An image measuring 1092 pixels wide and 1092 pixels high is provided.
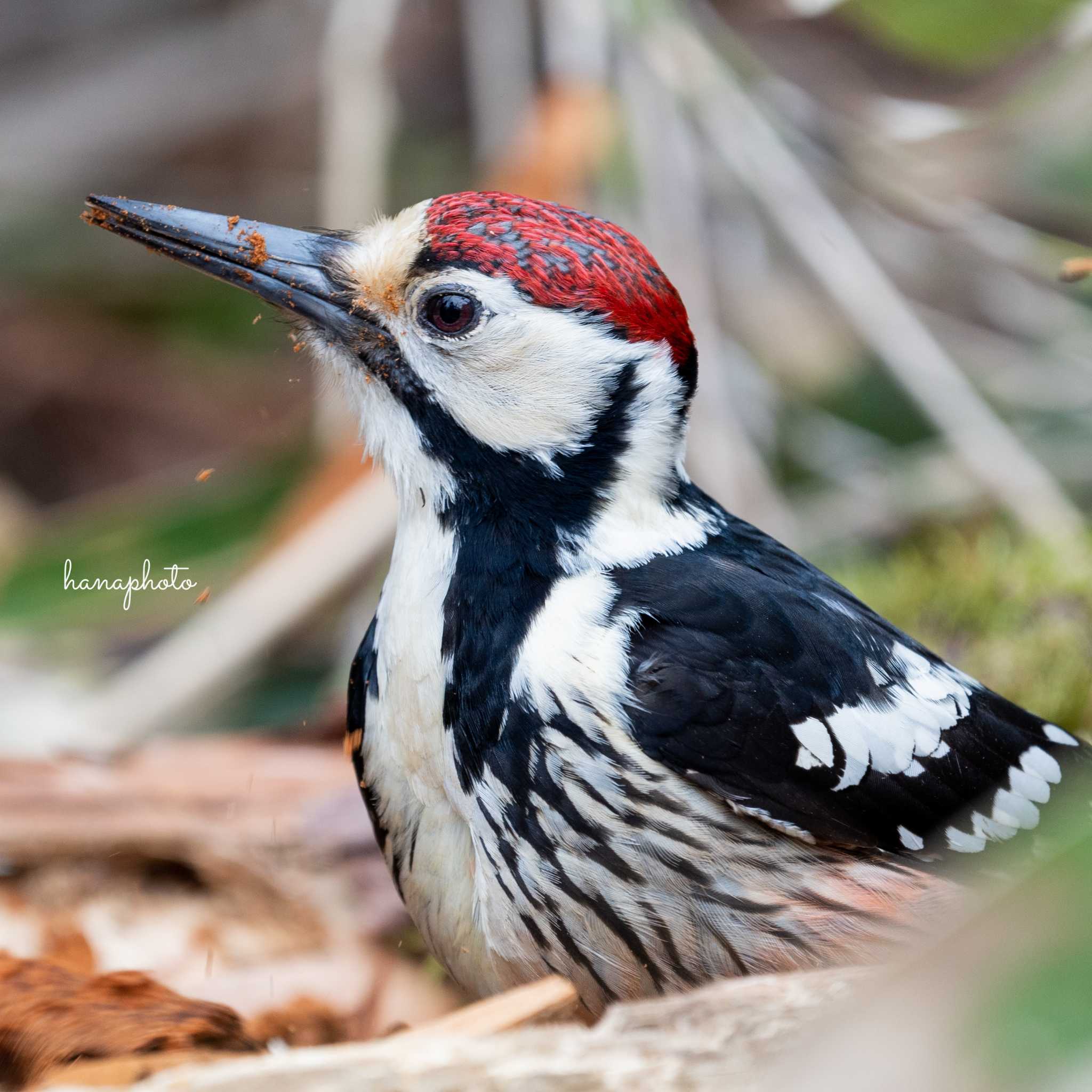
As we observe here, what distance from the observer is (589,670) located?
157cm

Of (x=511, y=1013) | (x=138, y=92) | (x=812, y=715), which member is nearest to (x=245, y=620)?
(x=812, y=715)

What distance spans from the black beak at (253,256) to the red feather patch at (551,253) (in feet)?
0.50

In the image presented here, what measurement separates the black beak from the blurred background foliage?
117 millimetres

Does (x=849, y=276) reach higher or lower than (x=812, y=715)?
higher

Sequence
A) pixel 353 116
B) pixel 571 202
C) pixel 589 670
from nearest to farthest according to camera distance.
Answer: pixel 589 670 < pixel 571 202 < pixel 353 116

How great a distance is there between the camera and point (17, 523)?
4145 millimetres

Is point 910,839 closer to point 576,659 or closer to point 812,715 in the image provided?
point 812,715

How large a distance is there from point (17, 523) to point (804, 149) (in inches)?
105

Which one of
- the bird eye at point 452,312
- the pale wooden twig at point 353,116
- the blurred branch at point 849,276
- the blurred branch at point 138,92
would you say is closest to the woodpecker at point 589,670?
the bird eye at point 452,312

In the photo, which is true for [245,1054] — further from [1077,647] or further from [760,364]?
[760,364]

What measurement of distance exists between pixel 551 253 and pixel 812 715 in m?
0.65

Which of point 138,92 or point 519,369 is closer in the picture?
point 519,369
